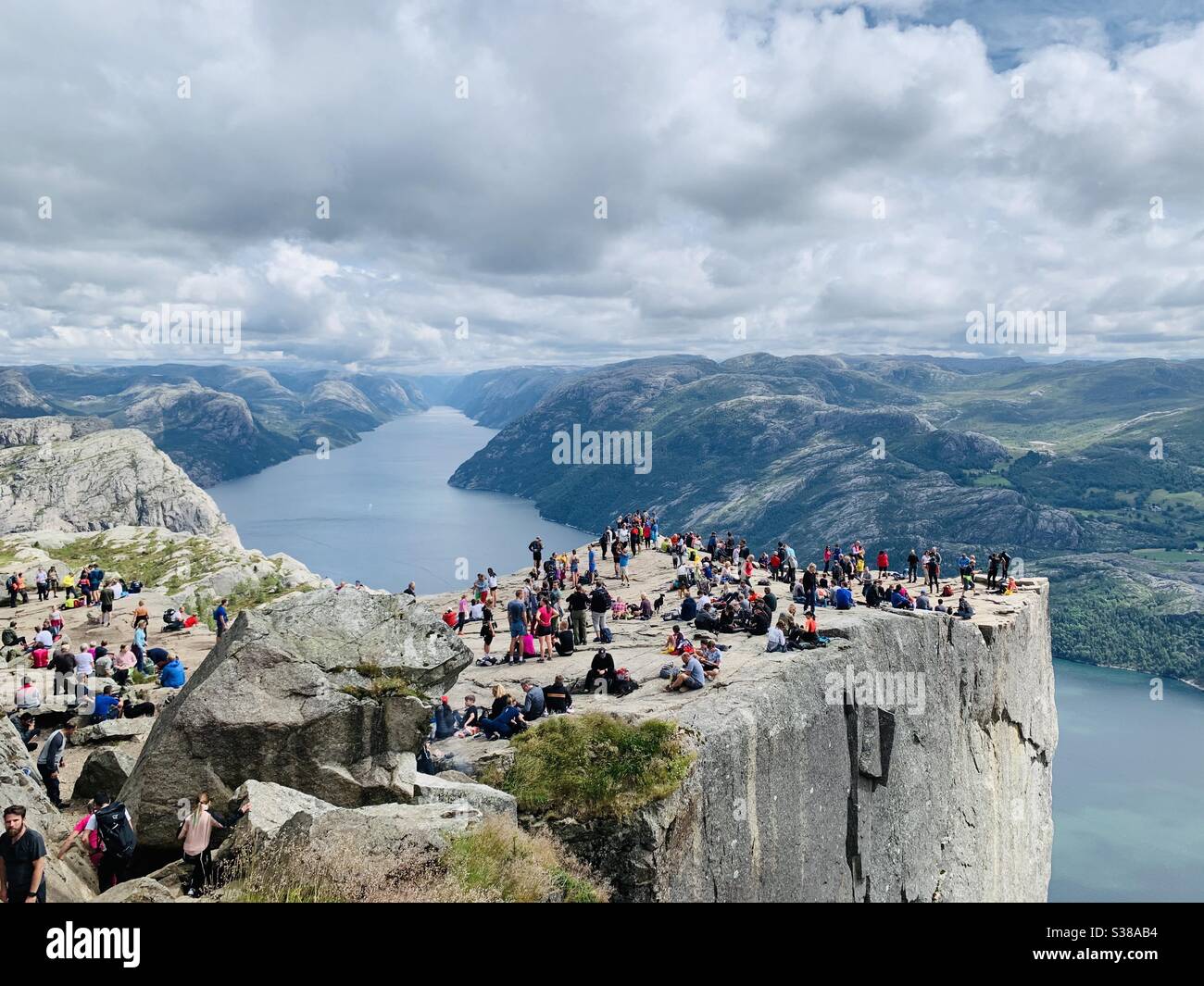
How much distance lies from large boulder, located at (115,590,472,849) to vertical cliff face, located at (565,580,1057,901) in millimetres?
4326

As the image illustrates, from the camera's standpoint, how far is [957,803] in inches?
1216

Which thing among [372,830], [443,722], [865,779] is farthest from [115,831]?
[865,779]

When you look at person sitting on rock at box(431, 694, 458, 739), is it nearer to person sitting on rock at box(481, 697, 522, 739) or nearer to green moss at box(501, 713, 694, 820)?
person sitting on rock at box(481, 697, 522, 739)

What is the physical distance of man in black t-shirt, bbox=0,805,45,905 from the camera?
9133 mm

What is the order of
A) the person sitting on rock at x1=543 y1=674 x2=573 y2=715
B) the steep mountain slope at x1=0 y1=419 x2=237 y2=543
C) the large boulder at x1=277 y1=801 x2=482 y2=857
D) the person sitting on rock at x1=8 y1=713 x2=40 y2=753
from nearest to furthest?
the large boulder at x1=277 y1=801 x2=482 y2=857 < the person sitting on rock at x1=8 y1=713 x2=40 y2=753 < the person sitting on rock at x1=543 y1=674 x2=573 y2=715 < the steep mountain slope at x1=0 y1=419 x2=237 y2=543

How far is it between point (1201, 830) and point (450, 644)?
15207cm

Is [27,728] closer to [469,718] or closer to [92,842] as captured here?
[92,842]

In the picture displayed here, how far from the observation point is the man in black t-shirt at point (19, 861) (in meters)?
9.13

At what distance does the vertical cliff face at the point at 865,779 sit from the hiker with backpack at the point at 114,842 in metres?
7.74

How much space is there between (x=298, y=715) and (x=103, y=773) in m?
5.03

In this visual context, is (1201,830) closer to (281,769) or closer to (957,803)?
(957,803)

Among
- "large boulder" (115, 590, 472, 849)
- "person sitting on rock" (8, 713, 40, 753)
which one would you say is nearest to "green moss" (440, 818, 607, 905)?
"large boulder" (115, 590, 472, 849)

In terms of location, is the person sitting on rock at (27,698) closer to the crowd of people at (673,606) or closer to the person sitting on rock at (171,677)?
the person sitting on rock at (171,677)

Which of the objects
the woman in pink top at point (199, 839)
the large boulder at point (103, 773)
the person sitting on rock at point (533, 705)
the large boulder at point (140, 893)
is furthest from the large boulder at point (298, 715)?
the large boulder at point (140, 893)
